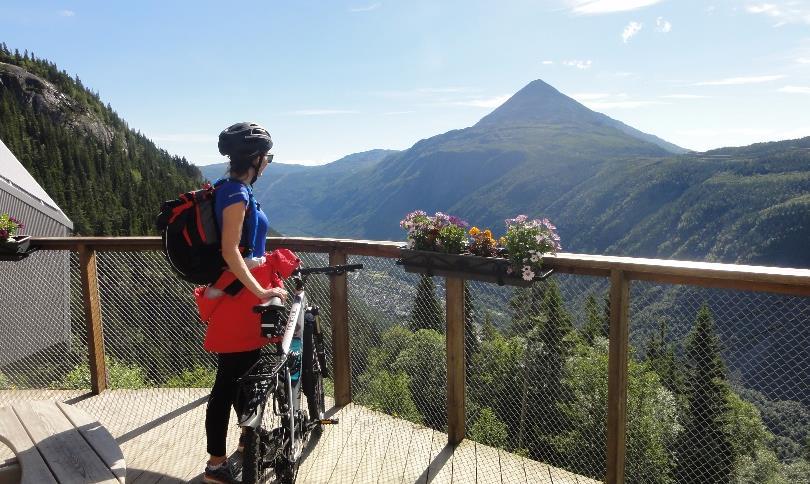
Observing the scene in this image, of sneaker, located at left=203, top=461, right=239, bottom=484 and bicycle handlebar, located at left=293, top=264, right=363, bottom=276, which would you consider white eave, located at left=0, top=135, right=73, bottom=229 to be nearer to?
bicycle handlebar, located at left=293, top=264, right=363, bottom=276

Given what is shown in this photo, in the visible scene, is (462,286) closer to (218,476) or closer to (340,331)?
(340,331)

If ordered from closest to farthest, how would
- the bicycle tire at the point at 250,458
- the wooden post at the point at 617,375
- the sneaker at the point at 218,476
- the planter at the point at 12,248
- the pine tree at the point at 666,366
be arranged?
1. the bicycle tire at the point at 250,458
2. the sneaker at the point at 218,476
3. the wooden post at the point at 617,375
4. the planter at the point at 12,248
5. the pine tree at the point at 666,366

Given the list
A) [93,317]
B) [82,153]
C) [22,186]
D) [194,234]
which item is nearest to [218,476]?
[194,234]

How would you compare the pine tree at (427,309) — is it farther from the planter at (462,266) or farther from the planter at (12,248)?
the planter at (12,248)

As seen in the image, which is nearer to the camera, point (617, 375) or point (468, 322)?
point (617, 375)

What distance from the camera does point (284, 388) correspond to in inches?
109

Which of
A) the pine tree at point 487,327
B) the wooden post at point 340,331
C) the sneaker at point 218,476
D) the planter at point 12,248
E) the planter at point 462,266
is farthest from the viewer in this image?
the pine tree at point 487,327

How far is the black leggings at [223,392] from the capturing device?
2.74 m

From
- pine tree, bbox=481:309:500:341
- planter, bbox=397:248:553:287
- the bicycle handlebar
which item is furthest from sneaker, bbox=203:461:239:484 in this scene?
pine tree, bbox=481:309:500:341

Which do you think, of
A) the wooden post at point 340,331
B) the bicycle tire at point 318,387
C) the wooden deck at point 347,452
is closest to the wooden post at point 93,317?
the wooden deck at point 347,452

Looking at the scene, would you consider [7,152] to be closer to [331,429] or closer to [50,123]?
[331,429]

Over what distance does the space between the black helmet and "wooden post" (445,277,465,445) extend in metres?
1.41

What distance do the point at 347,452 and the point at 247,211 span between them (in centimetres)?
171

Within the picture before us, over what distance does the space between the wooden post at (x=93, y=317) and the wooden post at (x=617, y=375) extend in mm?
3658
